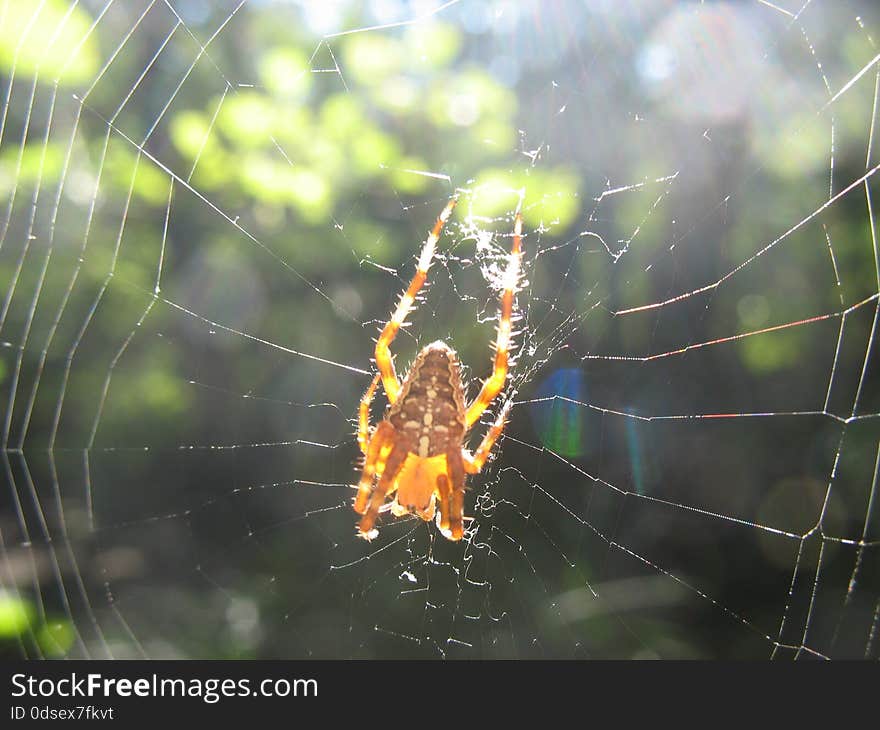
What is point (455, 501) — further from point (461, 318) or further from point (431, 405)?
point (461, 318)

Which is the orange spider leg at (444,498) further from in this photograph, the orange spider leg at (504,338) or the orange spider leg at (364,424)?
the orange spider leg at (364,424)

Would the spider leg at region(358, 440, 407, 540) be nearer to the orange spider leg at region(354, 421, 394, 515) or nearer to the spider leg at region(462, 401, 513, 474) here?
the orange spider leg at region(354, 421, 394, 515)

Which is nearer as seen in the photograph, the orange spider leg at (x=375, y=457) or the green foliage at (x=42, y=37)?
the green foliage at (x=42, y=37)

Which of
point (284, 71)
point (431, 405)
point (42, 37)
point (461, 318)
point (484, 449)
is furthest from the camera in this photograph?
point (461, 318)

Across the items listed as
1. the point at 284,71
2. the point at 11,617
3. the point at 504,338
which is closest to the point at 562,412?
the point at 504,338

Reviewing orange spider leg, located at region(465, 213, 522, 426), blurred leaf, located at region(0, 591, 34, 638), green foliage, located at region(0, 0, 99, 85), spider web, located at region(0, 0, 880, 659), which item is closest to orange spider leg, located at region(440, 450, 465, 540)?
orange spider leg, located at region(465, 213, 522, 426)

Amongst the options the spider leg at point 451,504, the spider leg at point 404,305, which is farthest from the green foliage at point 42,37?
the spider leg at point 451,504
